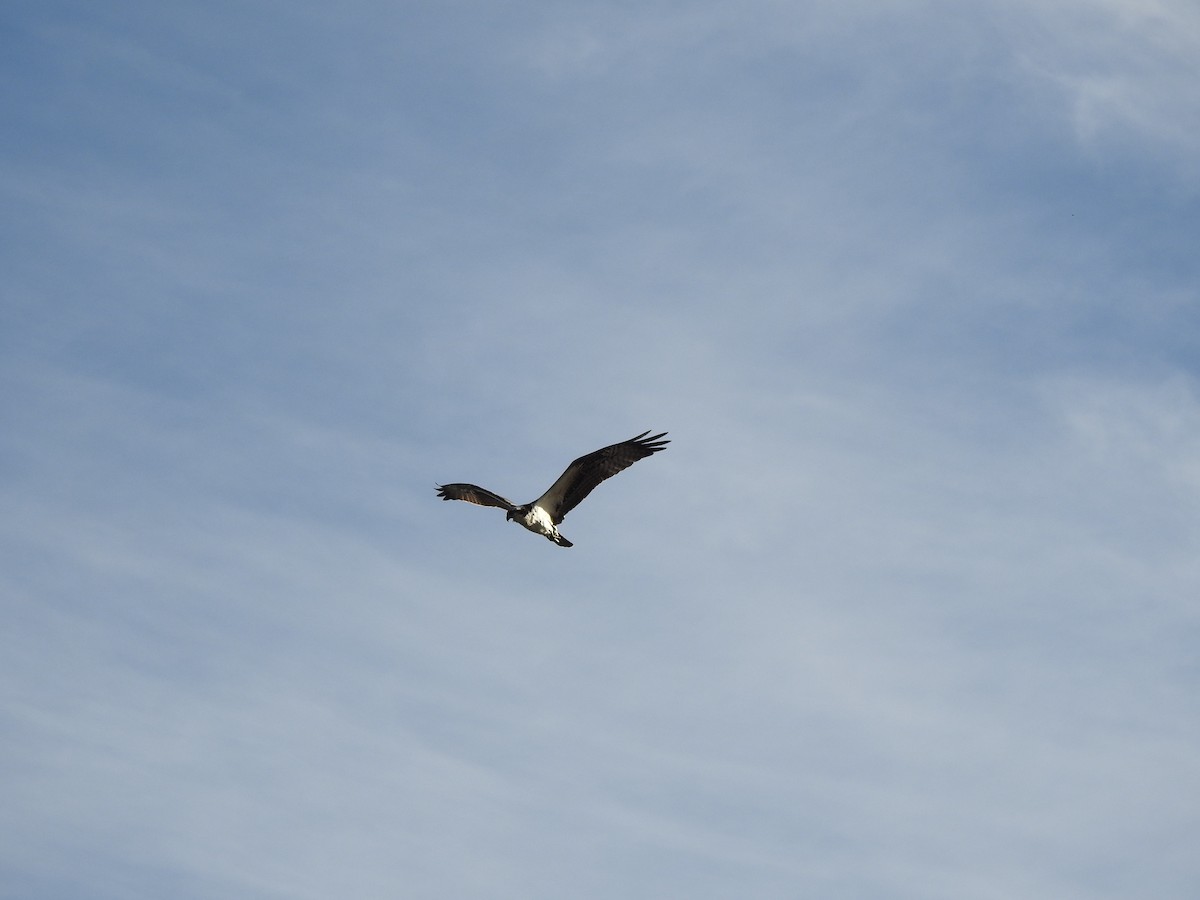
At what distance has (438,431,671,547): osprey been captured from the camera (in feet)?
102

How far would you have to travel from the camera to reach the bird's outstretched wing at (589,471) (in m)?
30.9

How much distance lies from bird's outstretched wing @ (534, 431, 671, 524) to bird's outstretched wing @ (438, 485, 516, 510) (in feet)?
4.06

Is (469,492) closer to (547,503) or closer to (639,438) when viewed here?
(547,503)

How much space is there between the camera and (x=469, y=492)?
1330 inches

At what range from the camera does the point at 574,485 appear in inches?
1254

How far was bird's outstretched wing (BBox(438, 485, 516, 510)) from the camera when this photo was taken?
32.9 m

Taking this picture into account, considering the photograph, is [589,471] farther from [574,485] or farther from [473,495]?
[473,495]

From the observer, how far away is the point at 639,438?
30.7m

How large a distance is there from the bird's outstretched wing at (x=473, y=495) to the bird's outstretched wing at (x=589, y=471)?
1.24 metres

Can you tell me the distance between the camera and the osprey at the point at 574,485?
102 ft

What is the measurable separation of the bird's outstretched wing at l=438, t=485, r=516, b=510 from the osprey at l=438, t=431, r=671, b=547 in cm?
15

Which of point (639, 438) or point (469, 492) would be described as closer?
point (639, 438)

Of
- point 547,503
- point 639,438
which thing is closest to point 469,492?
point 547,503

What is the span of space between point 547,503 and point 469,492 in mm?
2806
